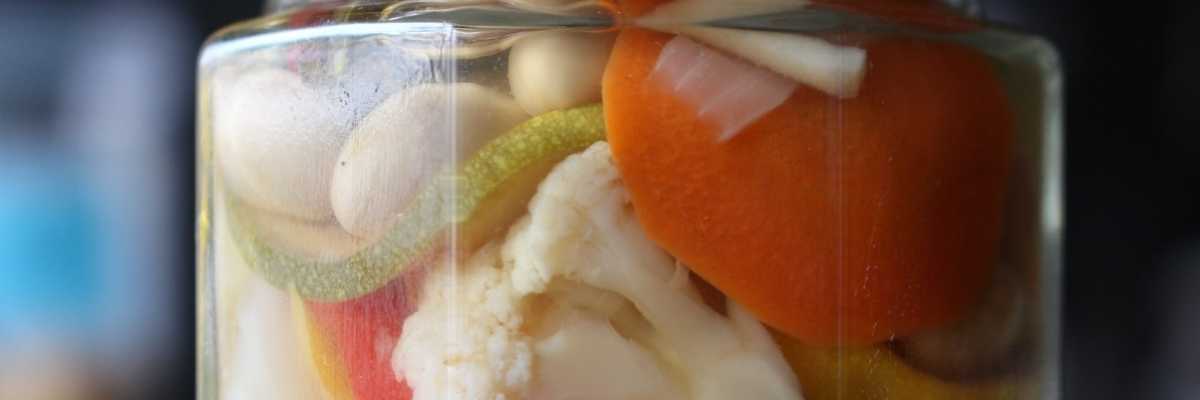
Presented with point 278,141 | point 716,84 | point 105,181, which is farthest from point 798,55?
point 105,181

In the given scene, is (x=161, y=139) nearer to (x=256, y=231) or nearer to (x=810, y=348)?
(x=256, y=231)

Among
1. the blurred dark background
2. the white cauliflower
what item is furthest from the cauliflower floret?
the blurred dark background

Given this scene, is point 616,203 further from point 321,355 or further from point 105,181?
point 105,181

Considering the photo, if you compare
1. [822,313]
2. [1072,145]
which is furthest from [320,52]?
[1072,145]

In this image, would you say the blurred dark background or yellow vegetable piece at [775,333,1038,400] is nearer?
yellow vegetable piece at [775,333,1038,400]

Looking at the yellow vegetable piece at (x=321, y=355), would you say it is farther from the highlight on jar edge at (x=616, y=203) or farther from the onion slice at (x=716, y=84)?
the onion slice at (x=716, y=84)

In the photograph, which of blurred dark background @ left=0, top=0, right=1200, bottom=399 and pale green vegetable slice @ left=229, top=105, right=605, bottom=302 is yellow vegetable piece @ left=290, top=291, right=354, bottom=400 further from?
blurred dark background @ left=0, top=0, right=1200, bottom=399
